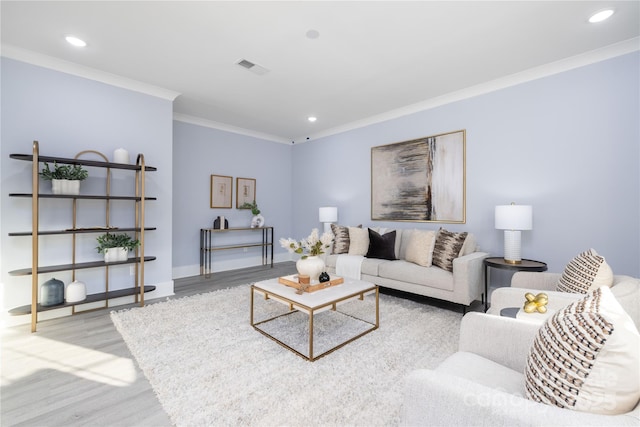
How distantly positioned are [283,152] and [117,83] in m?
3.35

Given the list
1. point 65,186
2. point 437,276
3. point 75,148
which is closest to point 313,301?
point 437,276

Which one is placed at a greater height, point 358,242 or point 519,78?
point 519,78

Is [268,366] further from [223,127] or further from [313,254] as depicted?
[223,127]

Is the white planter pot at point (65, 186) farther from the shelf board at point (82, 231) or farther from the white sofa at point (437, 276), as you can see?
the white sofa at point (437, 276)

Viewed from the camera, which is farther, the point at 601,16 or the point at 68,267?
the point at 68,267

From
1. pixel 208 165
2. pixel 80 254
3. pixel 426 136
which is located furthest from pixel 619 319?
pixel 208 165

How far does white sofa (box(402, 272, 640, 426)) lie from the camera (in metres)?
0.79

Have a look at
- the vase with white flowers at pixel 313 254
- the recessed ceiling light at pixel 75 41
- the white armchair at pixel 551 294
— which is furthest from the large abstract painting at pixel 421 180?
the recessed ceiling light at pixel 75 41

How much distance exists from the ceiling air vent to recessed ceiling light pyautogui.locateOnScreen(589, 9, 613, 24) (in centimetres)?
300

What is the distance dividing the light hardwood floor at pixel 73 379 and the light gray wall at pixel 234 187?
7.09 feet

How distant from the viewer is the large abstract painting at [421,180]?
3.89 meters

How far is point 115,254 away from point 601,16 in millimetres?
5182

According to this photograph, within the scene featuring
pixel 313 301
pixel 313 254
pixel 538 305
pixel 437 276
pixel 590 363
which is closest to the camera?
pixel 590 363

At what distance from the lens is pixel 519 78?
3309mm
